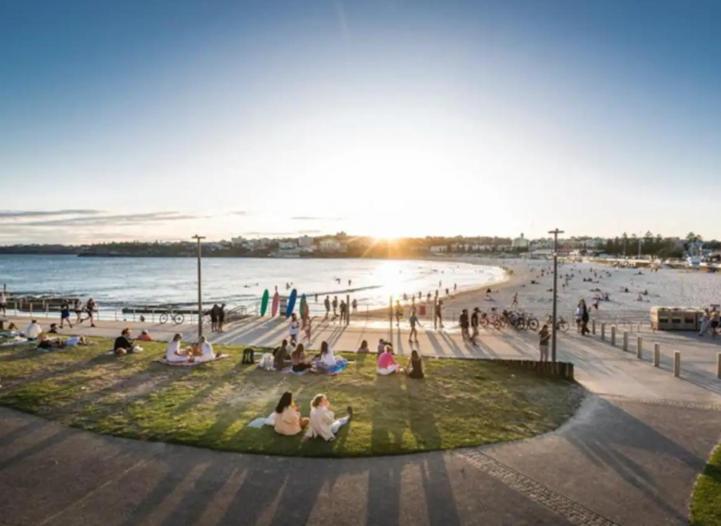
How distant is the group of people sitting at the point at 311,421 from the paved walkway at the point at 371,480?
90 cm

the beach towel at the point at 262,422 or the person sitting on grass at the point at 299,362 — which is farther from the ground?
the person sitting on grass at the point at 299,362

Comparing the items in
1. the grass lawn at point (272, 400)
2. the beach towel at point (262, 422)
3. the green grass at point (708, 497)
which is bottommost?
the green grass at point (708, 497)

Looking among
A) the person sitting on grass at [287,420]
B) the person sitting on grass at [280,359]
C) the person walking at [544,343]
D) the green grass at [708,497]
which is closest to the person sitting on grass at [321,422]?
the person sitting on grass at [287,420]

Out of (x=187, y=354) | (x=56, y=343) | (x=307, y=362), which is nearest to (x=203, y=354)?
(x=187, y=354)

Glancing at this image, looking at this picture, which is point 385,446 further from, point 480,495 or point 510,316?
point 510,316

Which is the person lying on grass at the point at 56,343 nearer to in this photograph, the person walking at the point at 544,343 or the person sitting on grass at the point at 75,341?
the person sitting on grass at the point at 75,341

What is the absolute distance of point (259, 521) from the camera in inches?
276

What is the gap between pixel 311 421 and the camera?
9969 millimetres

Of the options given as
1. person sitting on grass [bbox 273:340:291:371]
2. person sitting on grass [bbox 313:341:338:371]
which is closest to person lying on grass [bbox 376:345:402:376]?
person sitting on grass [bbox 313:341:338:371]

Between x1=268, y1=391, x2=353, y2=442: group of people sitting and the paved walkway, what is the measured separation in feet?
2.96

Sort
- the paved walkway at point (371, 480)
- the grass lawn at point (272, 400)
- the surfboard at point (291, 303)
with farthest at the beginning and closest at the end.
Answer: the surfboard at point (291, 303) < the grass lawn at point (272, 400) < the paved walkway at point (371, 480)

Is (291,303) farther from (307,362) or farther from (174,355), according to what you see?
(307,362)

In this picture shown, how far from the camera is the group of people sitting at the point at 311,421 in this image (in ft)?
32.4

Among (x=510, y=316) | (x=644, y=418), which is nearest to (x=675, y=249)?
(x=510, y=316)
